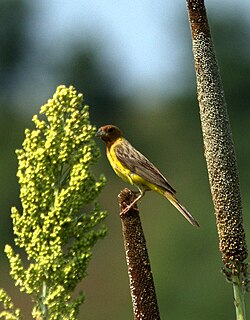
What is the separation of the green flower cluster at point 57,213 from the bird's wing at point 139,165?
1915 mm

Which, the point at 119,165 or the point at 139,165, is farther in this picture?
the point at 119,165

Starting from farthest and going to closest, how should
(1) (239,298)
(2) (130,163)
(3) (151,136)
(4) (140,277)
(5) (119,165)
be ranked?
1. (3) (151,136)
2. (5) (119,165)
3. (2) (130,163)
4. (4) (140,277)
5. (1) (239,298)

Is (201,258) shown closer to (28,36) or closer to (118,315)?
(118,315)

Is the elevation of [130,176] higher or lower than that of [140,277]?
higher

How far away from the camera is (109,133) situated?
7613mm

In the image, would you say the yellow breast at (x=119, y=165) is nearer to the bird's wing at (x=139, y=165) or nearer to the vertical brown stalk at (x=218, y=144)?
the bird's wing at (x=139, y=165)

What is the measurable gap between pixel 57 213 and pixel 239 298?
0.74 metres

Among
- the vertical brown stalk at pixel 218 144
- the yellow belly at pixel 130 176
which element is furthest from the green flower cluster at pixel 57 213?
the yellow belly at pixel 130 176

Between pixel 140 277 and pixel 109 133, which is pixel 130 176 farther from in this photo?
pixel 140 277

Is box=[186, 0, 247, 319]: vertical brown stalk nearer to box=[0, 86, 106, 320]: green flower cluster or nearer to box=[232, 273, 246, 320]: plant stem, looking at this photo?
box=[232, 273, 246, 320]: plant stem

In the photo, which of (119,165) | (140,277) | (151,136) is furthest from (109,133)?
(151,136)

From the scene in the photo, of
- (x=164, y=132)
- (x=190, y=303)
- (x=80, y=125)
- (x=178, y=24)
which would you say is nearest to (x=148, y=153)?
(x=164, y=132)

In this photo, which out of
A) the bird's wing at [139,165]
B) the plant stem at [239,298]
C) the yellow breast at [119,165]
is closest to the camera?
A: the plant stem at [239,298]

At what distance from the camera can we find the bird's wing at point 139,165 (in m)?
6.96
